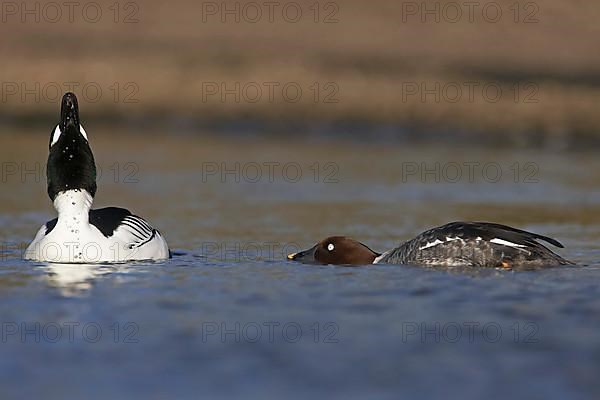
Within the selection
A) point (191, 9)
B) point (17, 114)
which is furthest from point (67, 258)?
point (191, 9)

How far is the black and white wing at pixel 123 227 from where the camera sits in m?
10.7

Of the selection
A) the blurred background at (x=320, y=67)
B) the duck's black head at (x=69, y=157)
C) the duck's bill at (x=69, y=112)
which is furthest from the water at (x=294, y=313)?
the blurred background at (x=320, y=67)

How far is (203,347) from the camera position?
24.2 ft

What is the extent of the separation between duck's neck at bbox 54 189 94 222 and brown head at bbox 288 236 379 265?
6.14 ft

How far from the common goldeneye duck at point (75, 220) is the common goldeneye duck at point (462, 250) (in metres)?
1.58

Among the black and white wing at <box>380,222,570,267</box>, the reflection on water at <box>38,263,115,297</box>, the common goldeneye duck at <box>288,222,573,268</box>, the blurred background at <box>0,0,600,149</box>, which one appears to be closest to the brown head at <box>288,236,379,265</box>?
the common goldeneye duck at <box>288,222,573,268</box>

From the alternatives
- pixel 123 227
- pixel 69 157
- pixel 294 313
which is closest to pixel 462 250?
pixel 294 313

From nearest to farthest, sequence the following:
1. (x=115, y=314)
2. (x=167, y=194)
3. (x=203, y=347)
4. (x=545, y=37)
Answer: (x=203, y=347) → (x=115, y=314) → (x=167, y=194) → (x=545, y=37)

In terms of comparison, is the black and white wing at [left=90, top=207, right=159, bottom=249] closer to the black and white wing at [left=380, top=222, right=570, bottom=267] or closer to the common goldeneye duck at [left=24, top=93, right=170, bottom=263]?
the common goldeneye duck at [left=24, top=93, right=170, bottom=263]

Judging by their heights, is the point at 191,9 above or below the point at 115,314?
above

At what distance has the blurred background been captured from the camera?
2525 cm

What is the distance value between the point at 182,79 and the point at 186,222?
1410cm

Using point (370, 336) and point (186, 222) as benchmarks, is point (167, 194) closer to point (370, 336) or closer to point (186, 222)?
point (186, 222)

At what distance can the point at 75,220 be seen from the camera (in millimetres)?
10422
